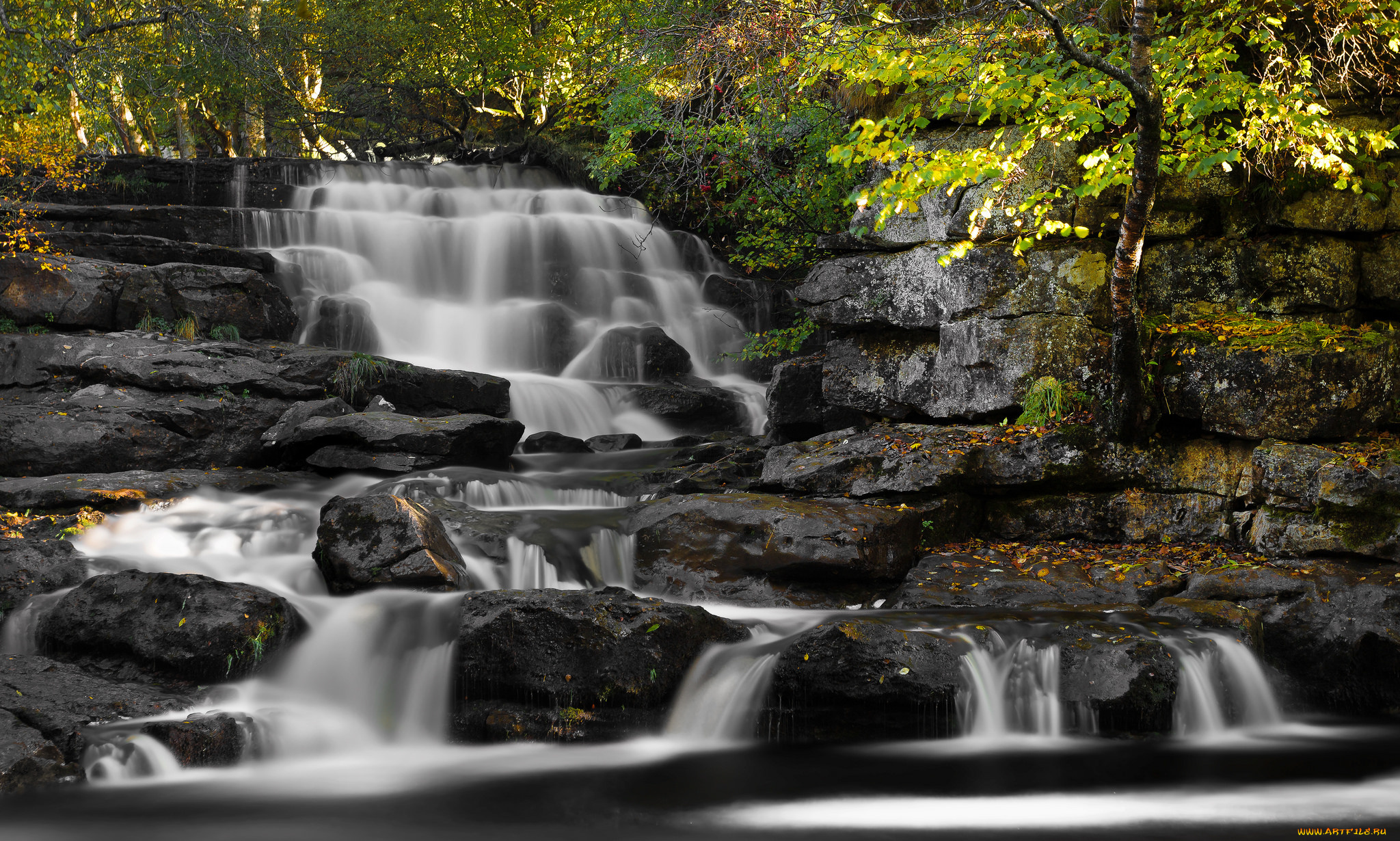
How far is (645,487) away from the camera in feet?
34.6

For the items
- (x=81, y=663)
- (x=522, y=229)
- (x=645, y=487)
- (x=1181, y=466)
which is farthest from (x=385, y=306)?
(x=1181, y=466)

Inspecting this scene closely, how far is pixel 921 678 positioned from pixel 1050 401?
3883 millimetres

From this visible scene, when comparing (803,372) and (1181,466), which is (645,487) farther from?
(1181,466)

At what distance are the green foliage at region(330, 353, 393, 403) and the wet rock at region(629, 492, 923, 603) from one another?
5.53 m

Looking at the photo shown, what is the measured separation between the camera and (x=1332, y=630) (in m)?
6.85

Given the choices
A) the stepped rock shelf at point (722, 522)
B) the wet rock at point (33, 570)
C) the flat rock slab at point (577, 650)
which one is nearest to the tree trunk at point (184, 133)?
the stepped rock shelf at point (722, 522)

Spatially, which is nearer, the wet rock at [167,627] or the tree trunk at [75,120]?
the wet rock at [167,627]

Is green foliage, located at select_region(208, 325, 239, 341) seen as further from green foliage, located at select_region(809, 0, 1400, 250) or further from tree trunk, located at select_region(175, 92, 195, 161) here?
tree trunk, located at select_region(175, 92, 195, 161)

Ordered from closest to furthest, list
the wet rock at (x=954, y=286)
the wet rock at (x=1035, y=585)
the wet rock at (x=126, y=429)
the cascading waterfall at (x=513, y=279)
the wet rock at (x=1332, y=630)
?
the wet rock at (x=1332, y=630) → the wet rock at (x=1035, y=585) → the wet rock at (x=954, y=286) → the wet rock at (x=126, y=429) → the cascading waterfall at (x=513, y=279)

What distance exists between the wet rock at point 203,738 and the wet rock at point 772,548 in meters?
Answer: 3.65

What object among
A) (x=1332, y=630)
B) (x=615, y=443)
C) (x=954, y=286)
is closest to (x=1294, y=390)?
(x=1332, y=630)

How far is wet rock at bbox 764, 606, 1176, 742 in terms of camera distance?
608 centimetres

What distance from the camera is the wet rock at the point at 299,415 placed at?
11.0 metres

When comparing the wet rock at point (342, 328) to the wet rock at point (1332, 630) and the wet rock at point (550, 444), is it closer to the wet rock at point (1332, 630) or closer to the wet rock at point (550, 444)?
the wet rock at point (550, 444)
